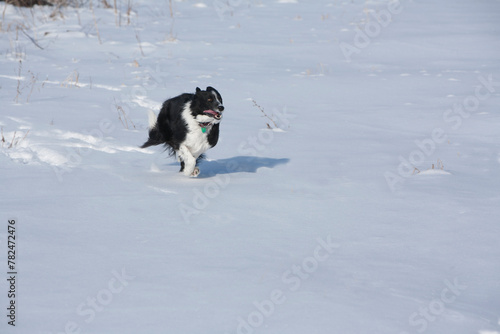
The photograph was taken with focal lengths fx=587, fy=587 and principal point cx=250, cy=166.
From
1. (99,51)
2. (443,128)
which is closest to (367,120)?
(443,128)

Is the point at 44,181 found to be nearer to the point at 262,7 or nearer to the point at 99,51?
the point at 99,51

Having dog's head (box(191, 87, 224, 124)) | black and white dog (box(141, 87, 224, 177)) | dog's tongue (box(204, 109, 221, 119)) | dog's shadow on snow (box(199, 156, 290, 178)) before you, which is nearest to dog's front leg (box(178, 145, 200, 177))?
black and white dog (box(141, 87, 224, 177))

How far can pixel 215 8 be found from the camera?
16641 mm

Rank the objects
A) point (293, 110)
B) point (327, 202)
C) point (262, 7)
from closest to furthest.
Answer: point (327, 202), point (293, 110), point (262, 7)

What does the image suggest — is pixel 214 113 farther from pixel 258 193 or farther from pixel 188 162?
pixel 258 193

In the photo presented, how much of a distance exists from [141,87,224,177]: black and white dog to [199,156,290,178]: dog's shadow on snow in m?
0.26

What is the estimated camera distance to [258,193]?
4.83m

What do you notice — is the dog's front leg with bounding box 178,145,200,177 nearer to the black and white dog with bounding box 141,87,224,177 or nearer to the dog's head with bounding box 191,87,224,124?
the black and white dog with bounding box 141,87,224,177

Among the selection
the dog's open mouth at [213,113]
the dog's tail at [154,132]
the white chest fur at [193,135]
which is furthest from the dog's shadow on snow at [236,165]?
the dog's open mouth at [213,113]

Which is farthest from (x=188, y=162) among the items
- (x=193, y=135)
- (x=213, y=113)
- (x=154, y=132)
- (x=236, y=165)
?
(x=236, y=165)

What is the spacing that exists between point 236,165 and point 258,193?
1.22m

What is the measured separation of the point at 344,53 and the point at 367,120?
175 inches

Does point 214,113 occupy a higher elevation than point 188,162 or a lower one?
higher

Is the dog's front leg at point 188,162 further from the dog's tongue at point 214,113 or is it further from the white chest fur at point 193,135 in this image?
the dog's tongue at point 214,113
